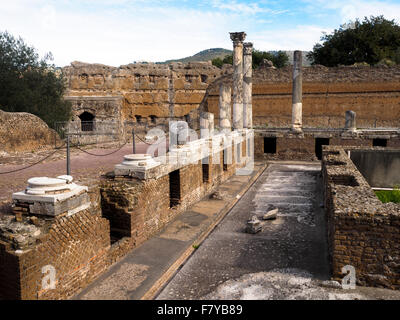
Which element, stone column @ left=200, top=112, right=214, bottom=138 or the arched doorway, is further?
the arched doorway

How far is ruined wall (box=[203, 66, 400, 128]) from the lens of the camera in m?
26.2

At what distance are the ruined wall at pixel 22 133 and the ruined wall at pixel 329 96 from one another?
17.6 m

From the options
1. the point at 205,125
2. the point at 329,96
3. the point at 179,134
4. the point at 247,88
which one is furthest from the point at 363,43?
the point at 179,134

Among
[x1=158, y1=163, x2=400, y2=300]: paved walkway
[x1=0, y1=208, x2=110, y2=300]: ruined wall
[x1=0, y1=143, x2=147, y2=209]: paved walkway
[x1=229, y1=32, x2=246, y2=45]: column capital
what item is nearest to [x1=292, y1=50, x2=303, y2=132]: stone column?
[x1=229, y1=32, x2=246, y2=45]: column capital

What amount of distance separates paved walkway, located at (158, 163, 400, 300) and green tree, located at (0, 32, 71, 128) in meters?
11.7

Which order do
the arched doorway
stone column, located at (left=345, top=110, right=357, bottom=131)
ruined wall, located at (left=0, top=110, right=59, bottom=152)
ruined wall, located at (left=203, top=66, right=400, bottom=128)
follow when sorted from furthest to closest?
ruined wall, located at (left=203, top=66, right=400, bottom=128) < the arched doorway < stone column, located at (left=345, top=110, right=357, bottom=131) < ruined wall, located at (left=0, top=110, right=59, bottom=152)

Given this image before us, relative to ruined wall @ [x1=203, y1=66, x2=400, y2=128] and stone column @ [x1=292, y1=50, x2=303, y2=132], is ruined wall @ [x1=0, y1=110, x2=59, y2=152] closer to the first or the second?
stone column @ [x1=292, y1=50, x2=303, y2=132]

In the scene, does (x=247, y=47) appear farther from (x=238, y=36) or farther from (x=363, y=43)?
(x=363, y=43)

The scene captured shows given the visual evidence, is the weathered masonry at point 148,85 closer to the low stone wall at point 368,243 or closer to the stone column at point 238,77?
the stone column at point 238,77

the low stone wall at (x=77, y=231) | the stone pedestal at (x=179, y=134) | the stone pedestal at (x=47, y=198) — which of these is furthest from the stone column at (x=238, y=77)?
the stone pedestal at (x=47, y=198)

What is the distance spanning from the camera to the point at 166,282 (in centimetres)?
541

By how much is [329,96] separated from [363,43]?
38.5 feet

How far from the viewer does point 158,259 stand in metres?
5.99

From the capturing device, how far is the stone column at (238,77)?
610 inches
